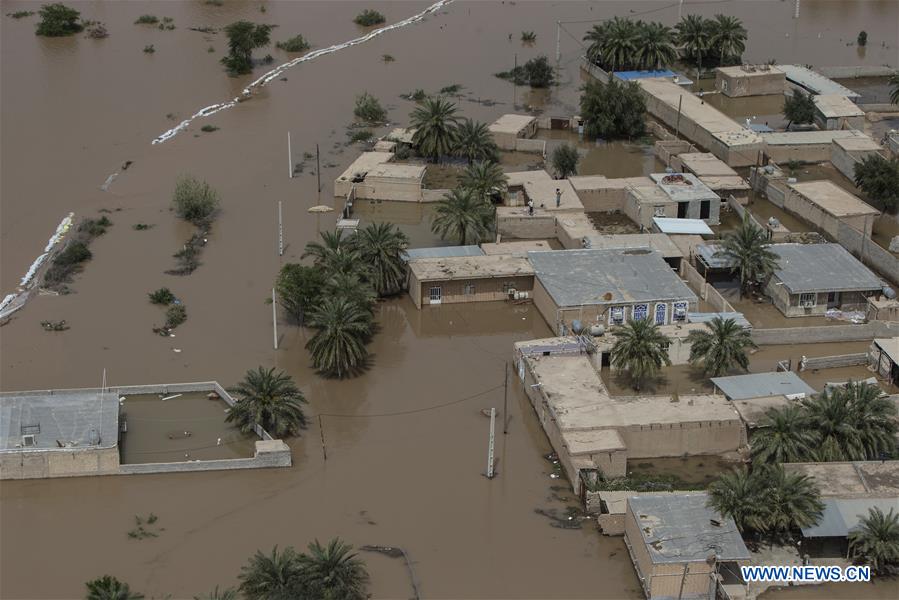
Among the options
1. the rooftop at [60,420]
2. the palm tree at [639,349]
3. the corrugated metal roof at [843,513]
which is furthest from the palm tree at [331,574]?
the palm tree at [639,349]

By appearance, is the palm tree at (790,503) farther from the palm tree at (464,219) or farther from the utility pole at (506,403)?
the palm tree at (464,219)

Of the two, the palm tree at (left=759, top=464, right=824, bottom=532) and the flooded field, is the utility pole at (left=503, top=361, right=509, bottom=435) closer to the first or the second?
the flooded field

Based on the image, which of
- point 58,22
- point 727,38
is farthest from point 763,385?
point 58,22

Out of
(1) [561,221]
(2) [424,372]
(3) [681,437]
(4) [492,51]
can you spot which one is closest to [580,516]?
(3) [681,437]

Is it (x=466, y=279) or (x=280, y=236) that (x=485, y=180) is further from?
(x=280, y=236)

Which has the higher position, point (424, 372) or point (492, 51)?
point (492, 51)

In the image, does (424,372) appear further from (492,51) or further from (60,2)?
(60,2)
